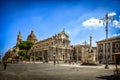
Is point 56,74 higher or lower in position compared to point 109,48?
lower

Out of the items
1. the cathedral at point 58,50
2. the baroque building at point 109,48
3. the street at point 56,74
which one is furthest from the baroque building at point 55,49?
the street at point 56,74

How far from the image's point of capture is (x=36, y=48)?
56.7 metres

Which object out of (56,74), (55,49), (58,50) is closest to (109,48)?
(55,49)

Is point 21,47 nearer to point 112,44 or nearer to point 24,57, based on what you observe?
point 24,57

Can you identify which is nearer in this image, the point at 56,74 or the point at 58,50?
the point at 56,74

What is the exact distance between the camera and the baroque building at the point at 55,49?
49162 millimetres

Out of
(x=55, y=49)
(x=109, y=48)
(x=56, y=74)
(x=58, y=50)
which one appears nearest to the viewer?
(x=56, y=74)

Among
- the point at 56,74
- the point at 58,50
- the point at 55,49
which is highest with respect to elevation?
the point at 55,49

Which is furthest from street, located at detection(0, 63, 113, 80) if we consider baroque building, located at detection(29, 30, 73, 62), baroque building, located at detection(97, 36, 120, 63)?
baroque building, located at detection(29, 30, 73, 62)

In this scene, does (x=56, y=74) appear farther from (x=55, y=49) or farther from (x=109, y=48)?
(x=55, y=49)

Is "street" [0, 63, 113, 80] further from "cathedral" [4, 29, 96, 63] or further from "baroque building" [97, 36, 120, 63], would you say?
"cathedral" [4, 29, 96, 63]

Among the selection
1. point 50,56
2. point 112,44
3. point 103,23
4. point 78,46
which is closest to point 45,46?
point 50,56

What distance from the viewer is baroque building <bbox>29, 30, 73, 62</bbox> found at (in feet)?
161

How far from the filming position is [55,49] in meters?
50.5
